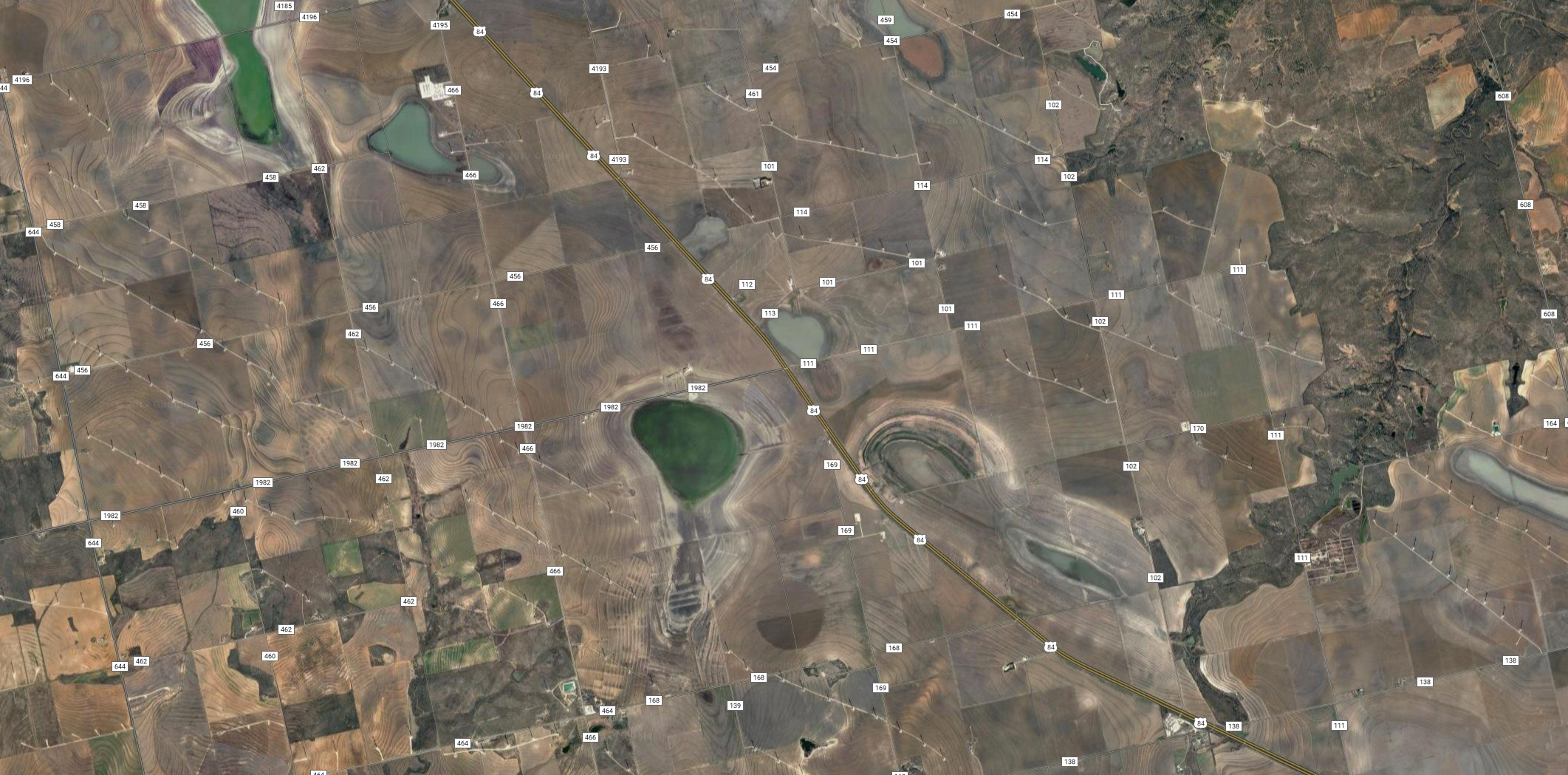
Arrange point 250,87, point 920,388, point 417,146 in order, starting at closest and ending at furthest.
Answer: point 920,388 < point 417,146 < point 250,87

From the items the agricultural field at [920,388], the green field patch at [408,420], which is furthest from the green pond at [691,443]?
the green field patch at [408,420]

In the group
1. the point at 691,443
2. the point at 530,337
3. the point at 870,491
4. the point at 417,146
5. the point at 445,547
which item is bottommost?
the point at 870,491

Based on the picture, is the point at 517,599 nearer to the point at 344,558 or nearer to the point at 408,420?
the point at 344,558

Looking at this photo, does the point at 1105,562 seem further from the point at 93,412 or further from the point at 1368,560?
the point at 93,412

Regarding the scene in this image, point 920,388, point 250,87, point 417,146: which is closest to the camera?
point 920,388

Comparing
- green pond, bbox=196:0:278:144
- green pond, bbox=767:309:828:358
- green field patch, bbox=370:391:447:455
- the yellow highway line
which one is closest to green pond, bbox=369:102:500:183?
the yellow highway line

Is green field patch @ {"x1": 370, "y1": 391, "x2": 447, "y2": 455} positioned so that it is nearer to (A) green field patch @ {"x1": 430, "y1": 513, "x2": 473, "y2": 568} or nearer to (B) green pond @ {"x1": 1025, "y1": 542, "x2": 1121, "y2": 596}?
(A) green field patch @ {"x1": 430, "y1": 513, "x2": 473, "y2": 568}

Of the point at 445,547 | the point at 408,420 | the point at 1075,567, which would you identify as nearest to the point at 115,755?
the point at 445,547

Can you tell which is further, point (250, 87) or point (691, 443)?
point (250, 87)
